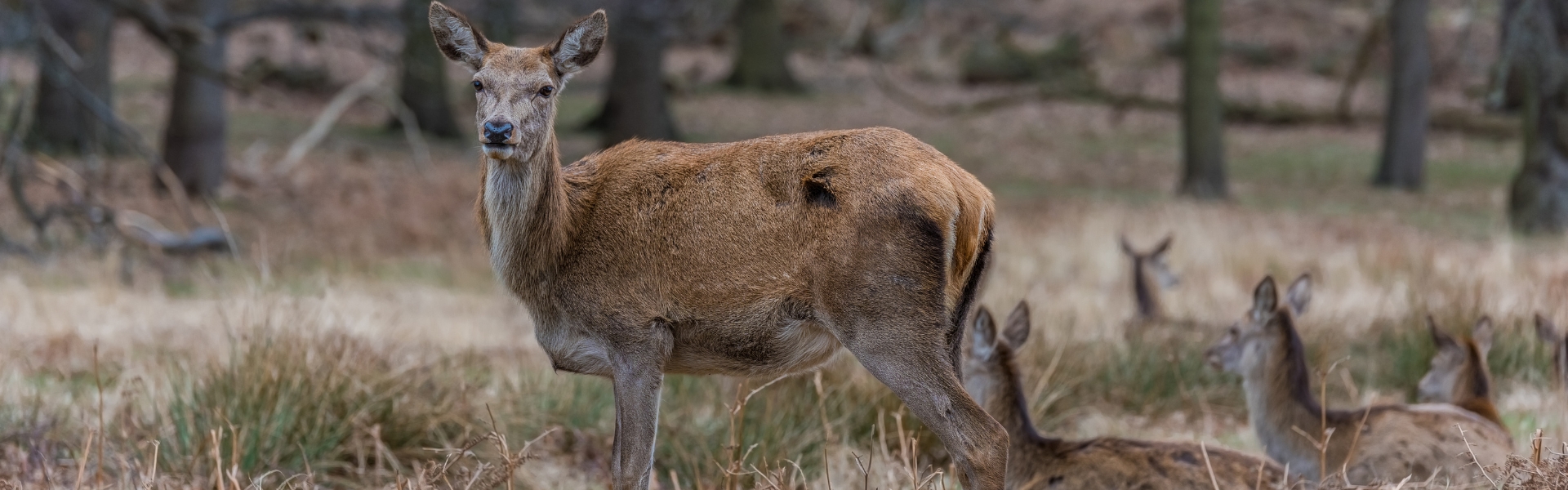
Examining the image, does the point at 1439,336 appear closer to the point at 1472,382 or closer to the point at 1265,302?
the point at 1472,382

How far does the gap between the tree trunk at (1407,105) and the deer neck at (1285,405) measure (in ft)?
50.8

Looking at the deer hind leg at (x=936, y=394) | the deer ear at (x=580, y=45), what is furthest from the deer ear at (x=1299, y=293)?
the deer ear at (x=580, y=45)

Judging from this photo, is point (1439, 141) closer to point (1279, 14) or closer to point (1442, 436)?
point (1279, 14)

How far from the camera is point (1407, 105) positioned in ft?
68.2

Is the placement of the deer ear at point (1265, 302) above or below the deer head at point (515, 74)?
below

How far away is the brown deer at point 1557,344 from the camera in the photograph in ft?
22.6

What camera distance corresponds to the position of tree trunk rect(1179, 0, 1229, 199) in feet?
62.7

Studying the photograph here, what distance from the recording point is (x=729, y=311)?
4.38 meters

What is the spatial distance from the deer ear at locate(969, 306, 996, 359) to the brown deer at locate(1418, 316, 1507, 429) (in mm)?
2273

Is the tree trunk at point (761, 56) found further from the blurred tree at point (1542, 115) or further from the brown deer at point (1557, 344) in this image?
the brown deer at point (1557, 344)

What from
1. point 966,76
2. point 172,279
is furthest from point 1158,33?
point 172,279

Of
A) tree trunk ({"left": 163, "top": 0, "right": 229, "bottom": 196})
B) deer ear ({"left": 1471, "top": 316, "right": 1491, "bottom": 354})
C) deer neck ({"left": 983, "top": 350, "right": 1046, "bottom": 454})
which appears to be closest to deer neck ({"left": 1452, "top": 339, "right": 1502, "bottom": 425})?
deer ear ({"left": 1471, "top": 316, "right": 1491, "bottom": 354})

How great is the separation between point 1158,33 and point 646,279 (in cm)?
3641

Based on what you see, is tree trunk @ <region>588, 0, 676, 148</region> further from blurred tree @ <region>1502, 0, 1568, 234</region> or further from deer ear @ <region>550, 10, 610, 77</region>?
deer ear @ <region>550, 10, 610, 77</region>
